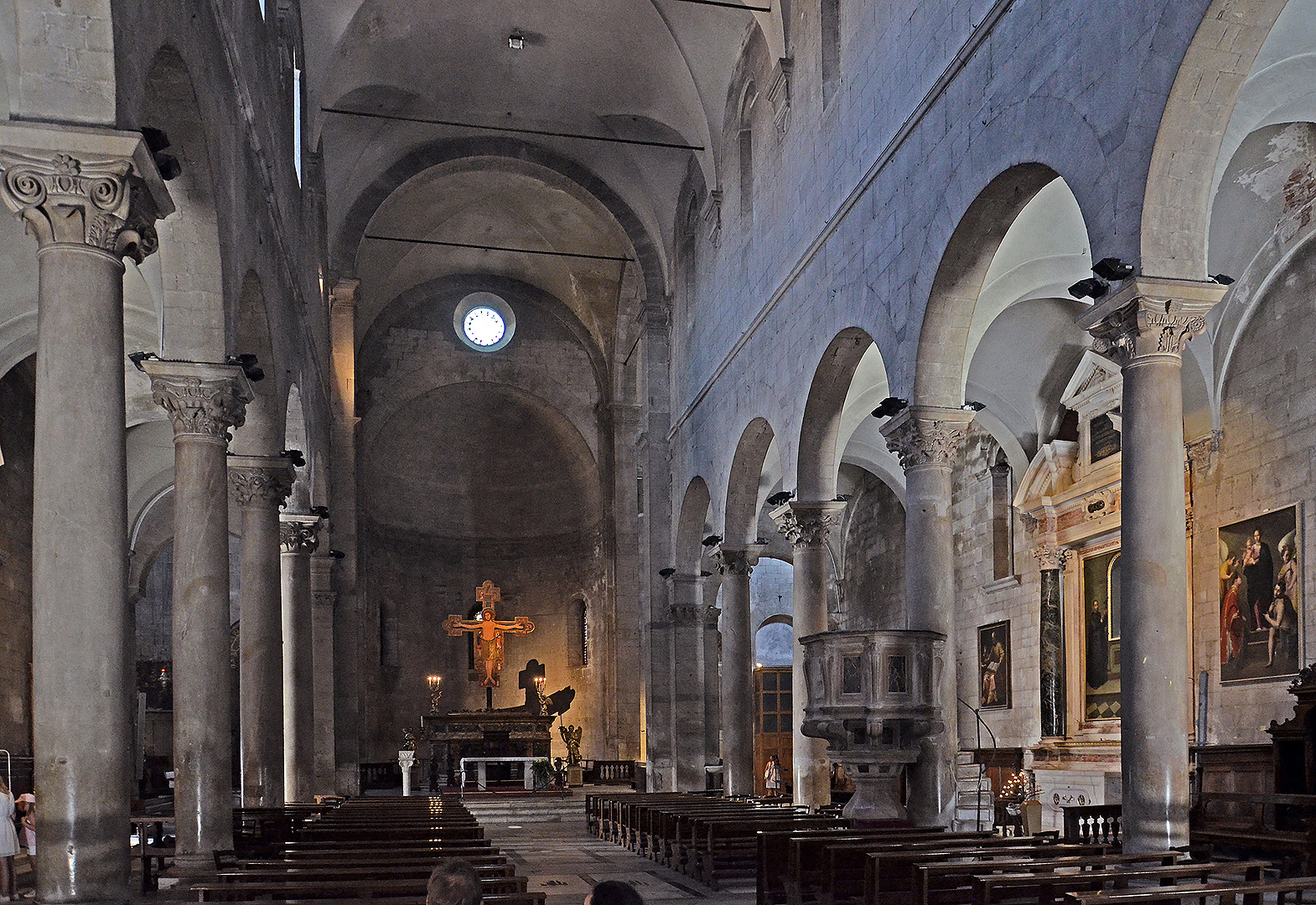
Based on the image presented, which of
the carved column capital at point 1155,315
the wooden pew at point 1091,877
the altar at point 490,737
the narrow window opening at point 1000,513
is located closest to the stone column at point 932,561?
the carved column capital at point 1155,315

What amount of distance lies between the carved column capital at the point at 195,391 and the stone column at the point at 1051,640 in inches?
465

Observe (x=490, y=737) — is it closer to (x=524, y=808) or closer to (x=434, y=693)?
(x=434, y=693)

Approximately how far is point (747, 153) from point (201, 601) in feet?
42.0

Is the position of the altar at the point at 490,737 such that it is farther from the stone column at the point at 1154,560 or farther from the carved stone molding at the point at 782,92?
the stone column at the point at 1154,560

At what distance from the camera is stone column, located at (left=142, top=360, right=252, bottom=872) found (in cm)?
1039

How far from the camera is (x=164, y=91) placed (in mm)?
9766

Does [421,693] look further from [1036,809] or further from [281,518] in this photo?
[1036,809]

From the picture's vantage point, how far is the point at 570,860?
48.3 ft

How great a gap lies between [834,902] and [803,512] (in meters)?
8.02

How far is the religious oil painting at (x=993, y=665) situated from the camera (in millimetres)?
19469

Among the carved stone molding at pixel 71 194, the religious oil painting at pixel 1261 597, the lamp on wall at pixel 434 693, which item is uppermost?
the carved stone molding at pixel 71 194

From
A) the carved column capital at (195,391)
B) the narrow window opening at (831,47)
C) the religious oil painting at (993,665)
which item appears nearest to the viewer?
the carved column capital at (195,391)

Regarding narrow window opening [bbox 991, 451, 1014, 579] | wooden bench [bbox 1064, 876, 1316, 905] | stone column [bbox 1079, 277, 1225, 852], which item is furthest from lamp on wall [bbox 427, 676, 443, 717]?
wooden bench [bbox 1064, 876, 1316, 905]

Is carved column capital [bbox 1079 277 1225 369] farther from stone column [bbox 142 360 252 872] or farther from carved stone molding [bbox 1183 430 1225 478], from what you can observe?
stone column [bbox 142 360 252 872]
